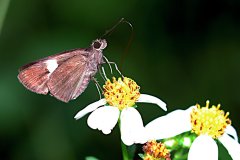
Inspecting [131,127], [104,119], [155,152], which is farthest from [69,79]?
[155,152]

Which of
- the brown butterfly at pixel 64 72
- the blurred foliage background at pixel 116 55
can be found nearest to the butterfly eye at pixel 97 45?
the brown butterfly at pixel 64 72

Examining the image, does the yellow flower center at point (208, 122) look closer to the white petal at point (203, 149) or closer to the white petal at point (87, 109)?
the white petal at point (203, 149)

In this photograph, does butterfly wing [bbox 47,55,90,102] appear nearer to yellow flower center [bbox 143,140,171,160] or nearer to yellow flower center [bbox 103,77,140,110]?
yellow flower center [bbox 103,77,140,110]

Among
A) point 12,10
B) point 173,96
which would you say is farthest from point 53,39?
point 173,96

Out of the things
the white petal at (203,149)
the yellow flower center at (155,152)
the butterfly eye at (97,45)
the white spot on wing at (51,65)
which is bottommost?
the yellow flower center at (155,152)

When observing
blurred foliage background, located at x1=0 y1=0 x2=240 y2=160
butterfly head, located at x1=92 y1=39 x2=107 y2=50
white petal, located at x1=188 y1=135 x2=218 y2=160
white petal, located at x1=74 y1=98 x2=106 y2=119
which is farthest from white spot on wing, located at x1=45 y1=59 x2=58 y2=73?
blurred foliage background, located at x1=0 y1=0 x2=240 y2=160

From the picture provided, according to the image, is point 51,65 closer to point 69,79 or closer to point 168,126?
point 69,79
